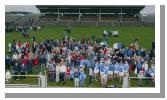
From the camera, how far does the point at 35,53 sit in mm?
19906

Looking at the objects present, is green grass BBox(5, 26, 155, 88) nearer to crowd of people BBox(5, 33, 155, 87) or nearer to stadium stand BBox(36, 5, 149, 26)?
crowd of people BBox(5, 33, 155, 87)

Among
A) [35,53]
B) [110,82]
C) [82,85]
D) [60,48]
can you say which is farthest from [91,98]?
[60,48]

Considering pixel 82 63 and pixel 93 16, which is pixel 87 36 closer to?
pixel 93 16

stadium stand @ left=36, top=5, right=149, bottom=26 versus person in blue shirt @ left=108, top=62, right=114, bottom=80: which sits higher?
stadium stand @ left=36, top=5, right=149, bottom=26

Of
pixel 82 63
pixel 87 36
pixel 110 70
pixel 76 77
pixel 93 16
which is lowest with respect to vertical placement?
pixel 76 77

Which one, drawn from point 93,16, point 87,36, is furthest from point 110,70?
point 93,16

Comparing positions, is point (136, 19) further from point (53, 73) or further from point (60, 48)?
point (53, 73)

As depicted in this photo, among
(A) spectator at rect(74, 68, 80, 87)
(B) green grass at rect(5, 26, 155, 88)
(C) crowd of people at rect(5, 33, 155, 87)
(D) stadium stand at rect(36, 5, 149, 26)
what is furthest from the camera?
(D) stadium stand at rect(36, 5, 149, 26)

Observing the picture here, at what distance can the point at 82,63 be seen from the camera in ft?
60.3

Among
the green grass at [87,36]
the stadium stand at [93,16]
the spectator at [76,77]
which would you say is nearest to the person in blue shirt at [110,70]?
the green grass at [87,36]

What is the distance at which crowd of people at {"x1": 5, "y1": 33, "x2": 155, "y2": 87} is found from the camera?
17109 millimetres

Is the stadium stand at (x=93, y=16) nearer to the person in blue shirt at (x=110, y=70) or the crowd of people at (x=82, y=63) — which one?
the crowd of people at (x=82, y=63)

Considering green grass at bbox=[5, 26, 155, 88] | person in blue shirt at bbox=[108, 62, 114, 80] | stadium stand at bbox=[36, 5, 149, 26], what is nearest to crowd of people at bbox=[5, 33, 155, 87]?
person in blue shirt at bbox=[108, 62, 114, 80]

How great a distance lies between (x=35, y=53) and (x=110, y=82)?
431 centimetres
